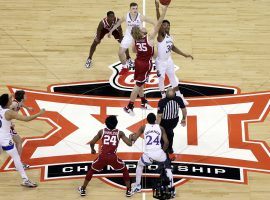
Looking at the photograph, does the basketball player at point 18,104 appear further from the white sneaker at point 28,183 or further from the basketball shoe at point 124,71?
the basketball shoe at point 124,71

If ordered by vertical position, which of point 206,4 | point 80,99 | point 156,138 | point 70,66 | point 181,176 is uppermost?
point 206,4

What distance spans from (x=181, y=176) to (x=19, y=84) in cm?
455

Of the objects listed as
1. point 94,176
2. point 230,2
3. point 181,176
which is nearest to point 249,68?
point 230,2

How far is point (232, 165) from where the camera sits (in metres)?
11.6

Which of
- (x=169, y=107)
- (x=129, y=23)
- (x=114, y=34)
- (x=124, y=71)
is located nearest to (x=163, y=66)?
(x=169, y=107)

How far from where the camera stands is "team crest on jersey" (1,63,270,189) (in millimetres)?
11500

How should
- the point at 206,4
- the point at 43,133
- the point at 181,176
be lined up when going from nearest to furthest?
the point at 181,176 < the point at 43,133 < the point at 206,4

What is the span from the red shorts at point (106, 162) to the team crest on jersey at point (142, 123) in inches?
30.0

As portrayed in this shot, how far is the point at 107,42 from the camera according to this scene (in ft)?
48.3

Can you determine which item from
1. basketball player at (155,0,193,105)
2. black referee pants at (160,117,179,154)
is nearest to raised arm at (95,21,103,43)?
basketball player at (155,0,193,105)

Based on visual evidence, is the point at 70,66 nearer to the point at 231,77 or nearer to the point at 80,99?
the point at 80,99

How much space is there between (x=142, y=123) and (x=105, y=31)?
8.14 feet

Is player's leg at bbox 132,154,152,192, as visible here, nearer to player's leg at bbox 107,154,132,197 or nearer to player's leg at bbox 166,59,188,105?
player's leg at bbox 107,154,132,197

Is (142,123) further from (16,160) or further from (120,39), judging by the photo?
(16,160)
